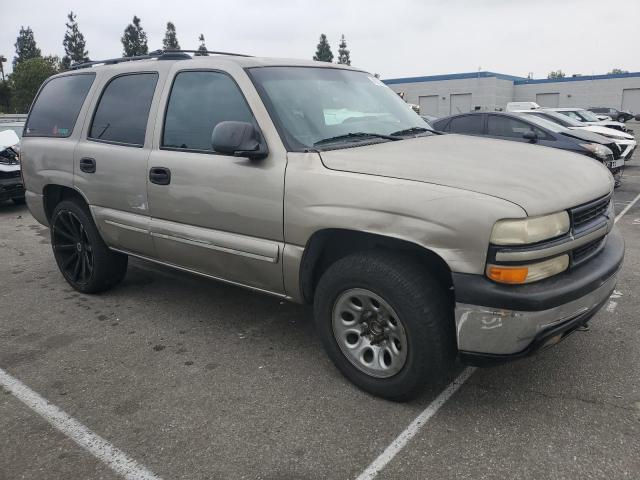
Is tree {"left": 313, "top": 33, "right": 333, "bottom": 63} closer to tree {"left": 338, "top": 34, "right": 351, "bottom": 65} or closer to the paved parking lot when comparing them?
tree {"left": 338, "top": 34, "right": 351, "bottom": 65}

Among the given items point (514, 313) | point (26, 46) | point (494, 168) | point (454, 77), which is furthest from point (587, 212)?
point (26, 46)

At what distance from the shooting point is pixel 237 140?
9.64ft

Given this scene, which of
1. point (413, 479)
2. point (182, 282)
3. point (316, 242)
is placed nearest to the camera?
point (413, 479)

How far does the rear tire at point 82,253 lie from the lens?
444 centimetres

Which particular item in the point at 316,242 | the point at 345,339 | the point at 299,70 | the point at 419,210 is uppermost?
the point at 299,70

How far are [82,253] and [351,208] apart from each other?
2964 mm

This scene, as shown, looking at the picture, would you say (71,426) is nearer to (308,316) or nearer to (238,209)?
(238,209)

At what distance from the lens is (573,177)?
2.79m

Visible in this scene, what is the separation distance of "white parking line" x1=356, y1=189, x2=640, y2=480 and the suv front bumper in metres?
0.42

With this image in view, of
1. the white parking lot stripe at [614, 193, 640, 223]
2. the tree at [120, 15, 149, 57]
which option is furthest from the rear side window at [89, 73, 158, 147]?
the tree at [120, 15, 149, 57]

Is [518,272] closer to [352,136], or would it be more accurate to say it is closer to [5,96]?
[352,136]

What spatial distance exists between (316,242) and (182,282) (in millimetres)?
2492

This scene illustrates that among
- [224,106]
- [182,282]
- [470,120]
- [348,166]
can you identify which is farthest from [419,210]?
[470,120]

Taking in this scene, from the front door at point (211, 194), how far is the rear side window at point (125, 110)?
26cm
